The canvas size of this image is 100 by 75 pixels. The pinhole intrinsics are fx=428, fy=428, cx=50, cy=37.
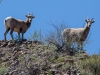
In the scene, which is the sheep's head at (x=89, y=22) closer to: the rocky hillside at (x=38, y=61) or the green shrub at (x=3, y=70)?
the rocky hillside at (x=38, y=61)

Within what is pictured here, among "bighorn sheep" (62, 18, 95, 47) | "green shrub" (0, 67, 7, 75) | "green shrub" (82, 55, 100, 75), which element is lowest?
"green shrub" (0, 67, 7, 75)

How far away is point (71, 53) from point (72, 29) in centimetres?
449

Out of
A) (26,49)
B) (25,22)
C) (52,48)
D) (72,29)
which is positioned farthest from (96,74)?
(25,22)

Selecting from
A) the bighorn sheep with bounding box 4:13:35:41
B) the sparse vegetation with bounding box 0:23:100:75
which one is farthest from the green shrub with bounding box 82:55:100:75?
the bighorn sheep with bounding box 4:13:35:41

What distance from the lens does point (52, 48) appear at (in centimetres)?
1623

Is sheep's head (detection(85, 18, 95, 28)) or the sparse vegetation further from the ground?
sheep's head (detection(85, 18, 95, 28))

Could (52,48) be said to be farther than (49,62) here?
Yes

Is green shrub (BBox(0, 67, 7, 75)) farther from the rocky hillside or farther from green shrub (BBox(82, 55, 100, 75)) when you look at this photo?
green shrub (BBox(82, 55, 100, 75))

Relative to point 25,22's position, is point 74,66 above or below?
below

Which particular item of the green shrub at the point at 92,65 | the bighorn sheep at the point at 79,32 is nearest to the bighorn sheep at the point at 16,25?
the bighorn sheep at the point at 79,32

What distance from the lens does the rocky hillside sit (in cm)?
1408

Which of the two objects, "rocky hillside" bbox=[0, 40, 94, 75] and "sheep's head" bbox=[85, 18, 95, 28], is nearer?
"rocky hillside" bbox=[0, 40, 94, 75]

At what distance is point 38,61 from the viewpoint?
14.9 m

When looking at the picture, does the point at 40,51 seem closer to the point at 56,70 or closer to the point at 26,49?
the point at 26,49
